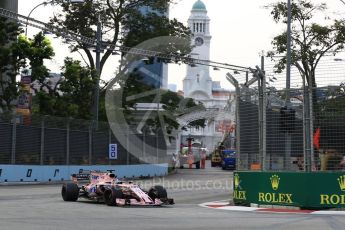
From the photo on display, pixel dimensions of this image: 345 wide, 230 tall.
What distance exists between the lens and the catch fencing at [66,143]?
105 feet

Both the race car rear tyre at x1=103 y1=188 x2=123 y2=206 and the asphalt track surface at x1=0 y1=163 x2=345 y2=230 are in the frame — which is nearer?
the asphalt track surface at x1=0 y1=163 x2=345 y2=230

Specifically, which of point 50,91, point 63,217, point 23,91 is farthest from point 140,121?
point 63,217

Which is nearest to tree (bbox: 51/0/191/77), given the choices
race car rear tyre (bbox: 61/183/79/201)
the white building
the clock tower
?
race car rear tyre (bbox: 61/183/79/201)

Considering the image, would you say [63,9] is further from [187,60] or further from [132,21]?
[187,60]

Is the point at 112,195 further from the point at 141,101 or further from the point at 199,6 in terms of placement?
the point at 199,6

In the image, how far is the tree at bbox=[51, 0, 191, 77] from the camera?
1898 inches

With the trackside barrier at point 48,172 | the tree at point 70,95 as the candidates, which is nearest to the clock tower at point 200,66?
the tree at point 70,95

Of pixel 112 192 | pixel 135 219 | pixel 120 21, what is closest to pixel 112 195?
pixel 112 192

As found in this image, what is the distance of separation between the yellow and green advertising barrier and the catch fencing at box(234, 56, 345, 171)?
0.79 feet

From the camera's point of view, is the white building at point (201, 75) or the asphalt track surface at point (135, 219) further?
the white building at point (201, 75)

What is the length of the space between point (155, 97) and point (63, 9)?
14244mm

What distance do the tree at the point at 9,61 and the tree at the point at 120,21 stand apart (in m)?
9.58

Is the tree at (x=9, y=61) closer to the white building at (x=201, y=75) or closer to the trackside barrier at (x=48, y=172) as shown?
the trackside barrier at (x=48, y=172)

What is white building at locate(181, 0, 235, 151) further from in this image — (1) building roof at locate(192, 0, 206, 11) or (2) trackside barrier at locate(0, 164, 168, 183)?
(2) trackside barrier at locate(0, 164, 168, 183)
